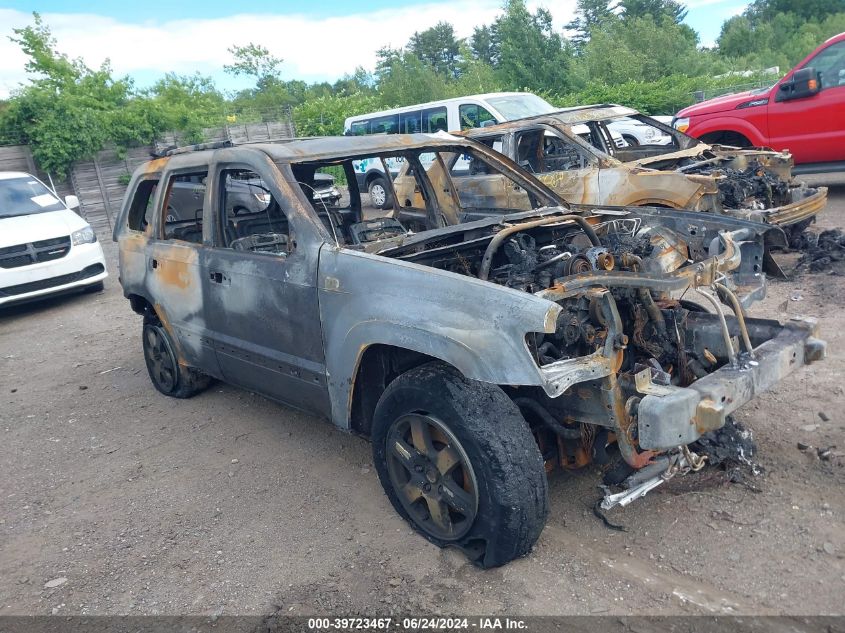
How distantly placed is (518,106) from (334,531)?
10.1m

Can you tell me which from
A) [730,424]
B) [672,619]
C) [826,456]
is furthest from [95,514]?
[826,456]

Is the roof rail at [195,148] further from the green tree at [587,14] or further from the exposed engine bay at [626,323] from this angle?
the green tree at [587,14]

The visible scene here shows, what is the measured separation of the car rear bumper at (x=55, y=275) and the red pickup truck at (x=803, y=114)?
8.39 metres

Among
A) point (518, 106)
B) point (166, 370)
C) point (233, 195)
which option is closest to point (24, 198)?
point (166, 370)

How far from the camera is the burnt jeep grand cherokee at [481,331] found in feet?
9.10

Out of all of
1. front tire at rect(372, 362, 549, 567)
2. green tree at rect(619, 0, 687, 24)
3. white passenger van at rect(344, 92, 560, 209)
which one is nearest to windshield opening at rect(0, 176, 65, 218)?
white passenger van at rect(344, 92, 560, 209)

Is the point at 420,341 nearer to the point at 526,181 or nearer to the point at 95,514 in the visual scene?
the point at 526,181

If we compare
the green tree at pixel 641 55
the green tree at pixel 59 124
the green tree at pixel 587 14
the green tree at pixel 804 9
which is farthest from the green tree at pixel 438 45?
the green tree at pixel 59 124

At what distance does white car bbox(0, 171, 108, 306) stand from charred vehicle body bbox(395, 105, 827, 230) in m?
4.93

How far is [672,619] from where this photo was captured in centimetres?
257

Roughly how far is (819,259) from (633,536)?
4.85 metres

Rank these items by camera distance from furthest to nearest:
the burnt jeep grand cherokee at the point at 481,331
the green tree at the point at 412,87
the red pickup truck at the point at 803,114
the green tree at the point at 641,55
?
the green tree at the point at 641,55, the green tree at the point at 412,87, the red pickup truck at the point at 803,114, the burnt jeep grand cherokee at the point at 481,331

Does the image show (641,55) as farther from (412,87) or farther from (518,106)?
(518,106)

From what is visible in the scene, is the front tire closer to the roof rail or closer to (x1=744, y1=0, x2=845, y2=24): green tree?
the roof rail
